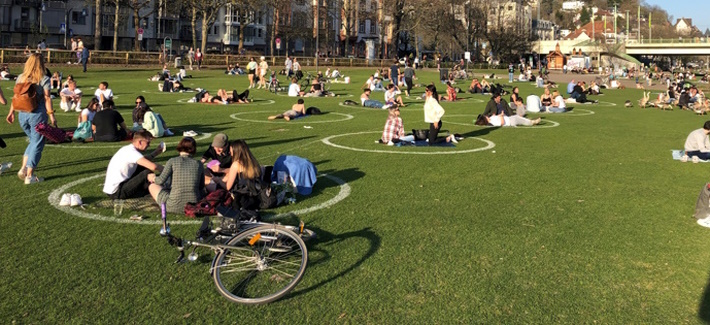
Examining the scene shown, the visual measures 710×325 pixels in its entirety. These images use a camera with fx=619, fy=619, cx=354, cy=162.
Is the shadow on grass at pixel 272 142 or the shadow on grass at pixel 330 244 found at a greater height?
the shadow on grass at pixel 272 142

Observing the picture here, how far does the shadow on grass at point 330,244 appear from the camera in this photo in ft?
20.5

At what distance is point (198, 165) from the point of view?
28.5 feet

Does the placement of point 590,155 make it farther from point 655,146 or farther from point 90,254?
point 90,254

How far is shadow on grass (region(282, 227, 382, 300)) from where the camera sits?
626cm

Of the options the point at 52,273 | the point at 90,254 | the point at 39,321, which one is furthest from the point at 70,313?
the point at 90,254

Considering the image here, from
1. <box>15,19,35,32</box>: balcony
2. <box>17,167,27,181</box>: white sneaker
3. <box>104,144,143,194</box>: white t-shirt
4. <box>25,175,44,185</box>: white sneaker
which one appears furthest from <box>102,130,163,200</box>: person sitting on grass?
<box>15,19,35,32</box>: balcony

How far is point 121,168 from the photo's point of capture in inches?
366

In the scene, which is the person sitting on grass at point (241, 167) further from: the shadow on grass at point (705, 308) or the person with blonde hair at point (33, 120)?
the shadow on grass at point (705, 308)

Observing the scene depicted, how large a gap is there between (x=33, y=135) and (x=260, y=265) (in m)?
6.79

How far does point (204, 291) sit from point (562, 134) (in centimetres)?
1572

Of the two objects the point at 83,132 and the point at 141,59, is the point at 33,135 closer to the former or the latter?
the point at 83,132

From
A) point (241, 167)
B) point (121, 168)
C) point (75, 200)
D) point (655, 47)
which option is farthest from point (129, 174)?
point (655, 47)

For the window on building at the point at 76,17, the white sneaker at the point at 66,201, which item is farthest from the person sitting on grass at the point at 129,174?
the window on building at the point at 76,17

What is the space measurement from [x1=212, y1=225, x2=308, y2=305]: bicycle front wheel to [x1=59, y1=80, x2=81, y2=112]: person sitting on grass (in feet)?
63.2
